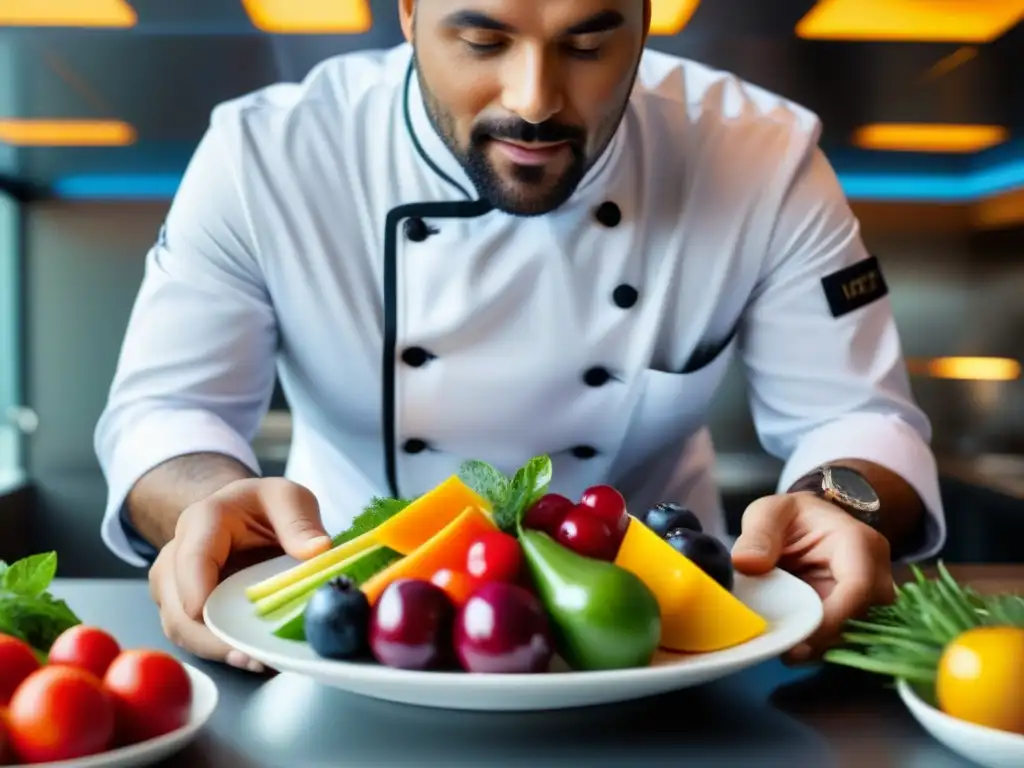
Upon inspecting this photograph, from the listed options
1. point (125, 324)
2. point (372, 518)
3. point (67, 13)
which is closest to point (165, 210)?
point (125, 324)

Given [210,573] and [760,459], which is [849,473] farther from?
[760,459]

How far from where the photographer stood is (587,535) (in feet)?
2.49

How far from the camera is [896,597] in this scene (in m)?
0.82

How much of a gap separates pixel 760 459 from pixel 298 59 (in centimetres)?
203

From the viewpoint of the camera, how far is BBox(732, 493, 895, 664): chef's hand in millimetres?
807

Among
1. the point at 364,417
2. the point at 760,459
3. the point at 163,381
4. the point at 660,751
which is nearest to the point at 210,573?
the point at 660,751

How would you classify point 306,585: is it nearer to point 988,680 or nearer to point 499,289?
point 988,680

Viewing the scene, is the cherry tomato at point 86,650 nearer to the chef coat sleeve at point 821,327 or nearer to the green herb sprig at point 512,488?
the green herb sprig at point 512,488

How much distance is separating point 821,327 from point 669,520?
648 mm

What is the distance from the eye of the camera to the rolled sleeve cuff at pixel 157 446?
119 cm

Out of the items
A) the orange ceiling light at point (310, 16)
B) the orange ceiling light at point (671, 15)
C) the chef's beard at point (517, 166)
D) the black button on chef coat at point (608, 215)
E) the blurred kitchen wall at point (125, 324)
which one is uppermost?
the orange ceiling light at point (671, 15)

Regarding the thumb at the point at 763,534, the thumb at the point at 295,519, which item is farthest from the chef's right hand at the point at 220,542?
the thumb at the point at 763,534

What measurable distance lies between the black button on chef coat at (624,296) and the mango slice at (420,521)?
0.66m

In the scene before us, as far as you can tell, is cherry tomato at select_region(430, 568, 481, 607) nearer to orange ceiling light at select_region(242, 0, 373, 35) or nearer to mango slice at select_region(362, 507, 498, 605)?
mango slice at select_region(362, 507, 498, 605)
